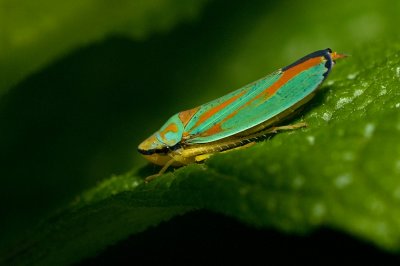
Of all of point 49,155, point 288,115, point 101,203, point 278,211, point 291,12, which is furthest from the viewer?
point 291,12

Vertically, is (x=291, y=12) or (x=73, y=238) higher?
(x=291, y=12)

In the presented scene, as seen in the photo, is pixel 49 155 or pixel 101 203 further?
pixel 49 155

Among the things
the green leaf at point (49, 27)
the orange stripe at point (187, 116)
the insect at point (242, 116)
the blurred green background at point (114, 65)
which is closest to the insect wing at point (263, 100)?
the insect at point (242, 116)

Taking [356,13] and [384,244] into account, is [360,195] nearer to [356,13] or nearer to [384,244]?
[384,244]

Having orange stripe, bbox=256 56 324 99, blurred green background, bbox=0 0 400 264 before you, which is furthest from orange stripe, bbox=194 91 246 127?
blurred green background, bbox=0 0 400 264

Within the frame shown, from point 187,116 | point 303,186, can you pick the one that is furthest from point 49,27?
point 303,186

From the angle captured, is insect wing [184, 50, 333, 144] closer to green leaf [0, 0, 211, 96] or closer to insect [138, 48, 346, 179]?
insect [138, 48, 346, 179]

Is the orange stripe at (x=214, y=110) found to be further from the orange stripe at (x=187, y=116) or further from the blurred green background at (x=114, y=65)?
the blurred green background at (x=114, y=65)

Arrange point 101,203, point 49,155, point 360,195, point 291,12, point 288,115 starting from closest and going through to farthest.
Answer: point 360,195
point 101,203
point 288,115
point 49,155
point 291,12

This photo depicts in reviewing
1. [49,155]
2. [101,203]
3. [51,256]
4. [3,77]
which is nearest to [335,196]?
[101,203]
